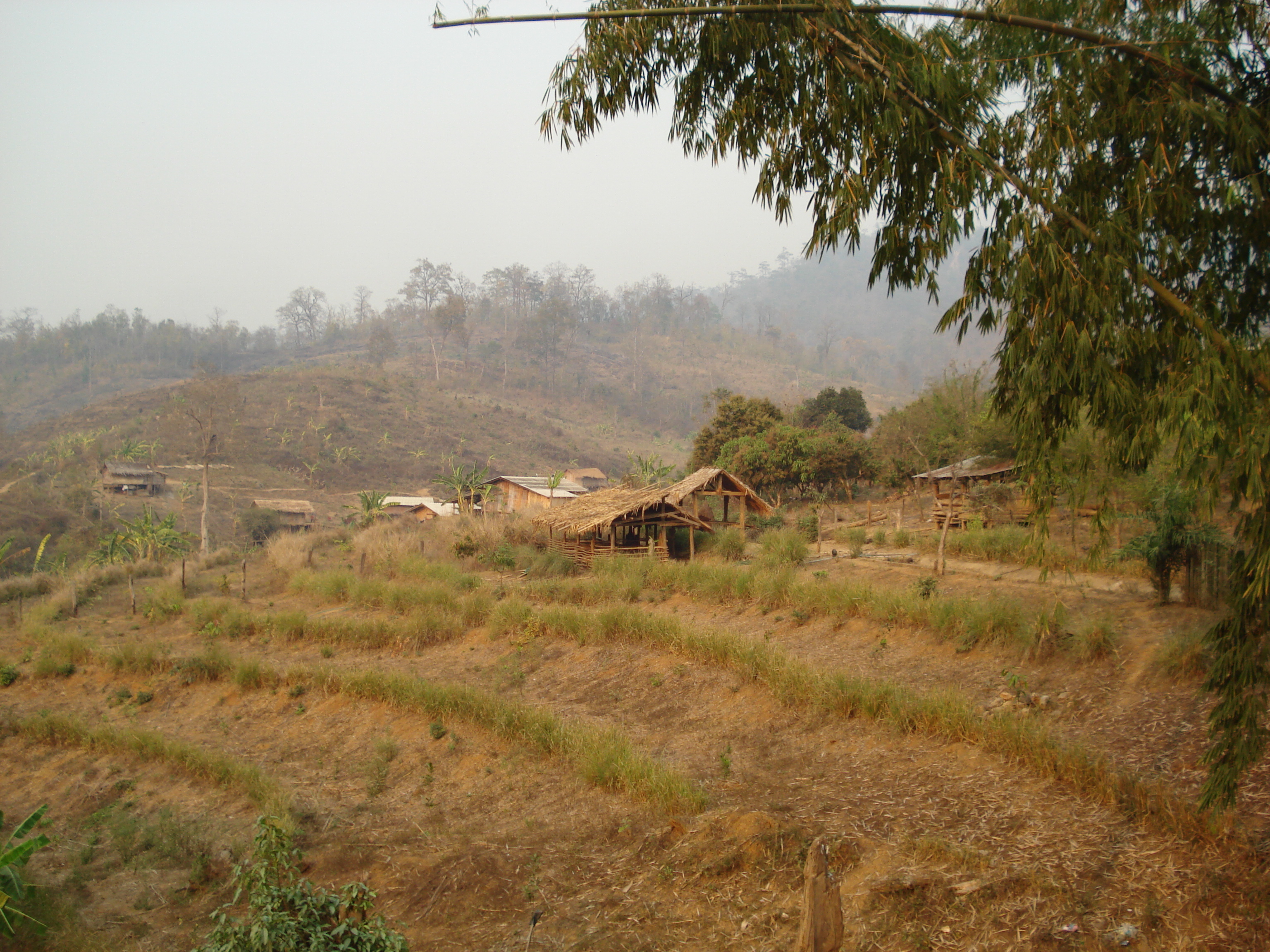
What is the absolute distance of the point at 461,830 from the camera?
292 inches

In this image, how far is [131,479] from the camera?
145ft

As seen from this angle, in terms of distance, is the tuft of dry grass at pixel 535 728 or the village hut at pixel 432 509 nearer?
the tuft of dry grass at pixel 535 728

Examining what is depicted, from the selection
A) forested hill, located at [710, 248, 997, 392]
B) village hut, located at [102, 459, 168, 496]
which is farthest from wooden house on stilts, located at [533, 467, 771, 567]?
forested hill, located at [710, 248, 997, 392]

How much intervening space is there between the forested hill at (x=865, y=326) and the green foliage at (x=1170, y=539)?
97.9 m

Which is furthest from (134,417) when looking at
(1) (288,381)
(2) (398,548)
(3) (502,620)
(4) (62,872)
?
(4) (62,872)

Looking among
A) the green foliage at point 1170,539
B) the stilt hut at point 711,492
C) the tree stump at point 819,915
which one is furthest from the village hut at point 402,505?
the tree stump at point 819,915

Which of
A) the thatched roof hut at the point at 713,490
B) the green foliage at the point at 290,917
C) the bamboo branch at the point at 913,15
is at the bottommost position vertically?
the green foliage at the point at 290,917

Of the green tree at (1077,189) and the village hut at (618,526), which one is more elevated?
the green tree at (1077,189)

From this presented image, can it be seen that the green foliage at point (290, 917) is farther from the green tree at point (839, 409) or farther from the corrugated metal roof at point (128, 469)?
the corrugated metal roof at point (128, 469)

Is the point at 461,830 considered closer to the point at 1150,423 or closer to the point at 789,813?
the point at 789,813

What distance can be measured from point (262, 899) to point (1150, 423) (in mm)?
5232

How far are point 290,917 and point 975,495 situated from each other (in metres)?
23.8

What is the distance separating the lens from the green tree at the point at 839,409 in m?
44.2

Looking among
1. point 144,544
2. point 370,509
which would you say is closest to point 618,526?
point 370,509
